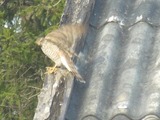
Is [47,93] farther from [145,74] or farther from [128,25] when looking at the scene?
[128,25]

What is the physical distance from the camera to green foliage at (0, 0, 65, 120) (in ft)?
19.8

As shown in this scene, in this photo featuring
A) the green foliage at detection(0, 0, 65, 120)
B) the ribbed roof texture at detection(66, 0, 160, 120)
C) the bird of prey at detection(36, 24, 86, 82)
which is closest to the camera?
the ribbed roof texture at detection(66, 0, 160, 120)

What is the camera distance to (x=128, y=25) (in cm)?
277

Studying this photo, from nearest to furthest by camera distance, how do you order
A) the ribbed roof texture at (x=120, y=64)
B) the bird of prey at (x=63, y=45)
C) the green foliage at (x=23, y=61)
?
the ribbed roof texture at (x=120, y=64)
the bird of prey at (x=63, y=45)
the green foliage at (x=23, y=61)

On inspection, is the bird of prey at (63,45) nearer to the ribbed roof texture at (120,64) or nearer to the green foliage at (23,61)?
the ribbed roof texture at (120,64)

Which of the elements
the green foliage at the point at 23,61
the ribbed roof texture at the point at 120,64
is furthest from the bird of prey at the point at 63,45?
the green foliage at the point at 23,61

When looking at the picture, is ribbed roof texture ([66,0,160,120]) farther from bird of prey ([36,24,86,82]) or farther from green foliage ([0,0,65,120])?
green foliage ([0,0,65,120])

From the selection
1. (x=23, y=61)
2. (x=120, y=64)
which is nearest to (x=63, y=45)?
(x=120, y=64)

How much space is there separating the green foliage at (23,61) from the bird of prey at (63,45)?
335cm

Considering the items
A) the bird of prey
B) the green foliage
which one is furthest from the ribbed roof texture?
the green foliage

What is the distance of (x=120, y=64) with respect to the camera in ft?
8.32

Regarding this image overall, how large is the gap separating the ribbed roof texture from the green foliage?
321cm

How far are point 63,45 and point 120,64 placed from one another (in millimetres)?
284

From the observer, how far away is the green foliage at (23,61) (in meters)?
6.05
